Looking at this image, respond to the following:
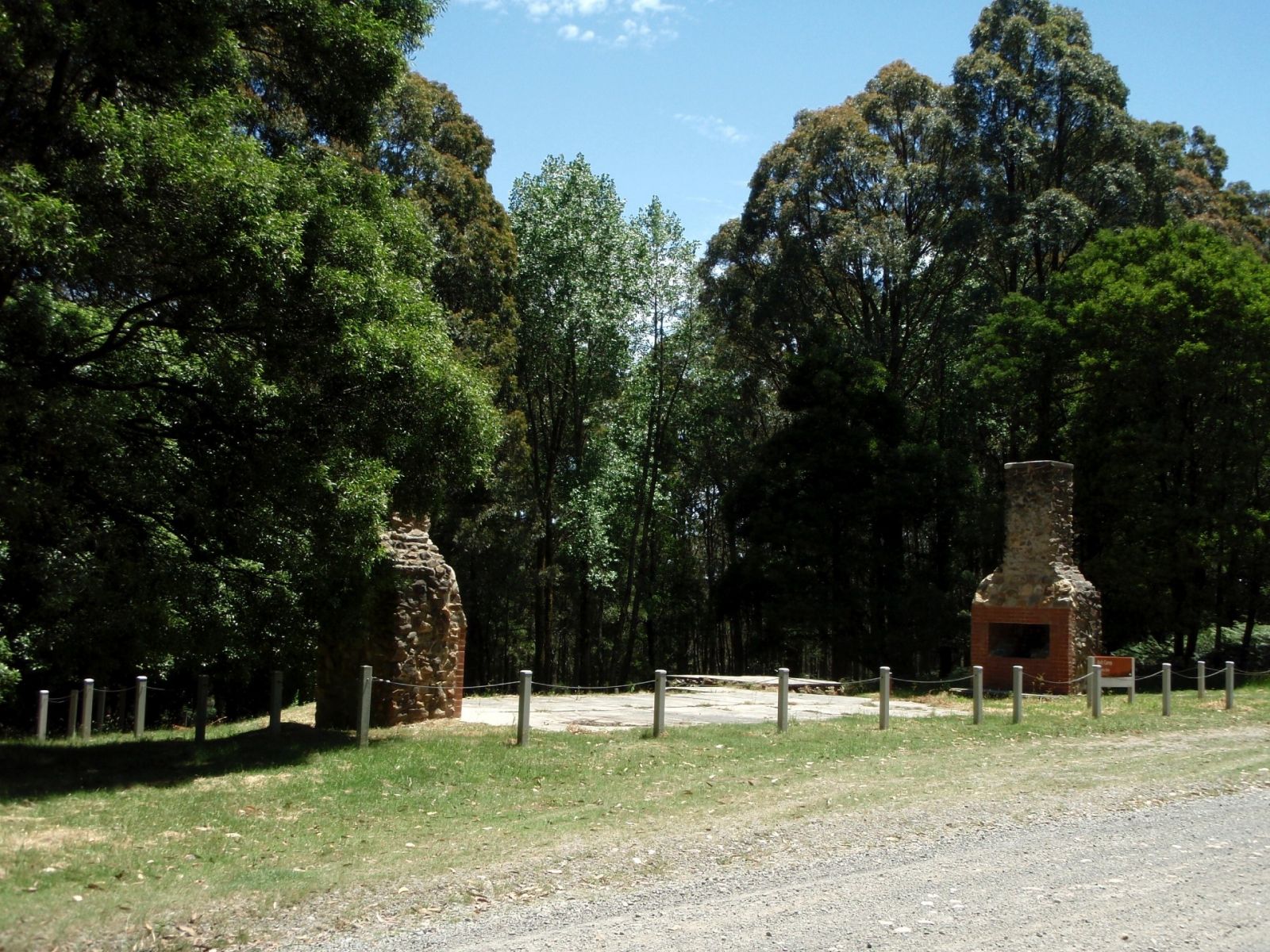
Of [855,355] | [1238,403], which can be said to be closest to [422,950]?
[1238,403]

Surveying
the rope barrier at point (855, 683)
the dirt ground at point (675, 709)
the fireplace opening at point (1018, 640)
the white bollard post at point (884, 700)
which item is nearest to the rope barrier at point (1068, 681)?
the fireplace opening at point (1018, 640)

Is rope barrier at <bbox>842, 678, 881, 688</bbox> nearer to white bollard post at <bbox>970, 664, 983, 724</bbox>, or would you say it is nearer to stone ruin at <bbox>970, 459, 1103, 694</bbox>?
stone ruin at <bbox>970, 459, 1103, 694</bbox>

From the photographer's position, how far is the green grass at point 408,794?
21.1 feet

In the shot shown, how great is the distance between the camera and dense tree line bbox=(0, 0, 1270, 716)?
10.0 m

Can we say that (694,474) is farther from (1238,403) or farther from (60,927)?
(60,927)

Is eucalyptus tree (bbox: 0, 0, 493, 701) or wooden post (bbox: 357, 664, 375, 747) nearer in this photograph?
eucalyptus tree (bbox: 0, 0, 493, 701)

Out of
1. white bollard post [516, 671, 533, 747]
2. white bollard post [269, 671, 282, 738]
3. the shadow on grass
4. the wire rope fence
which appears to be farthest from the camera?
white bollard post [269, 671, 282, 738]

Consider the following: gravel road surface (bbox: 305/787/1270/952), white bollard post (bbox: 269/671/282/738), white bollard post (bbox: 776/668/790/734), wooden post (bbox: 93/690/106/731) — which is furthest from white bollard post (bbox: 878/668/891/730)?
wooden post (bbox: 93/690/106/731)

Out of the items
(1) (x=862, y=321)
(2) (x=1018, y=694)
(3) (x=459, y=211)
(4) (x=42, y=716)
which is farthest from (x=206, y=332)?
(1) (x=862, y=321)

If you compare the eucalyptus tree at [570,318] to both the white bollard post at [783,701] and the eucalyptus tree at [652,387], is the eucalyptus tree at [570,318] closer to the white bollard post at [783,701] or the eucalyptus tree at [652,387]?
the eucalyptus tree at [652,387]

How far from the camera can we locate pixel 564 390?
33.6m

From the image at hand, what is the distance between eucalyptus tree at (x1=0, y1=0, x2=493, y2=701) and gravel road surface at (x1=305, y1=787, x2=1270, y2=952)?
589 centimetres

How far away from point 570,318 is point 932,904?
26.5 m

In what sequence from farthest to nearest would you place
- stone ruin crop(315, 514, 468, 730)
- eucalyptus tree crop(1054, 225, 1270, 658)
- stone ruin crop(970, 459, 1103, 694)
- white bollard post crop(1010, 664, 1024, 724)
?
eucalyptus tree crop(1054, 225, 1270, 658) < stone ruin crop(970, 459, 1103, 694) < white bollard post crop(1010, 664, 1024, 724) < stone ruin crop(315, 514, 468, 730)
